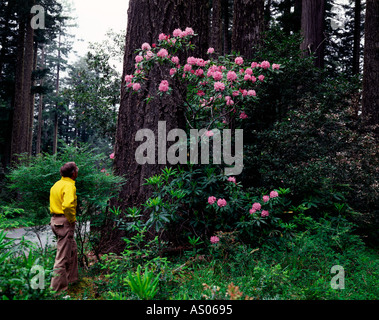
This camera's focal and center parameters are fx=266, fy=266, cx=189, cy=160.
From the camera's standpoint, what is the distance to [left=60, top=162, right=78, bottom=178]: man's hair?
318cm

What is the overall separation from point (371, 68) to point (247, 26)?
341 cm

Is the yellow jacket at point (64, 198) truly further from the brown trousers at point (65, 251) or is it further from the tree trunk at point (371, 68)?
the tree trunk at point (371, 68)

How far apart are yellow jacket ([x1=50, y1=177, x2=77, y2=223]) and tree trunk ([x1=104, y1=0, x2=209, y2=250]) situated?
108 cm

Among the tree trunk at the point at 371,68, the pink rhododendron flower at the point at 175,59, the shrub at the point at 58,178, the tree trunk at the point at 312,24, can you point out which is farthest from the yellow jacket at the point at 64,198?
the tree trunk at the point at 312,24

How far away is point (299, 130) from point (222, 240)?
247 centimetres

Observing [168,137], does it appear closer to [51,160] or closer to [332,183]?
[51,160]

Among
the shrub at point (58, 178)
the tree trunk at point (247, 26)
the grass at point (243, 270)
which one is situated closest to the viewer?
the grass at point (243, 270)

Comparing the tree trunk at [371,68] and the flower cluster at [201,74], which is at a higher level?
the tree trunk at [371,68]

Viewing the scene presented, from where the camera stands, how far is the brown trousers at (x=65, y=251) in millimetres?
3109

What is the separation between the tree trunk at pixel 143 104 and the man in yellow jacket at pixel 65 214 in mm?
1055

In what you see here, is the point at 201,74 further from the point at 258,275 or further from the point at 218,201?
the point at 258,275

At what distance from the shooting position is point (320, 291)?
2.85 m
